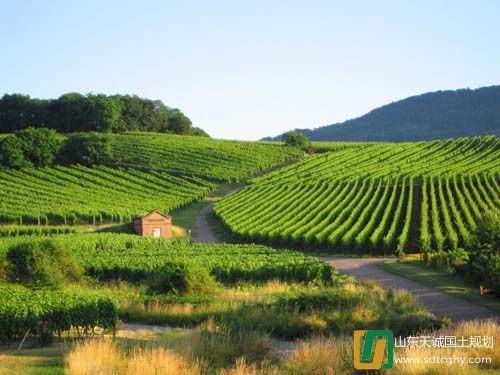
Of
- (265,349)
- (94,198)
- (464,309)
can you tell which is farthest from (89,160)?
(265,349)

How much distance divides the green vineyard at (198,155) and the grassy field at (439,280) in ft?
160

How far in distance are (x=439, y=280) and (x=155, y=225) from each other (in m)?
31.3

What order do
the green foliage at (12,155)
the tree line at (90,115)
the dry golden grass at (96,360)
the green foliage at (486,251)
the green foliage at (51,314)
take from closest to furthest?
the dry golden grass at (96,360) → the green foliage at (51,314) → the green foliage at (486,251) → the green foliage at (12,155) → the tree line at (90,115)

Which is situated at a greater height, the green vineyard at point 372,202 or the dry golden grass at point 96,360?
the green vineyard at point 372,202

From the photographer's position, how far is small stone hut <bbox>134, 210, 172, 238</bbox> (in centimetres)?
5628

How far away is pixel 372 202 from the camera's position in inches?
2290

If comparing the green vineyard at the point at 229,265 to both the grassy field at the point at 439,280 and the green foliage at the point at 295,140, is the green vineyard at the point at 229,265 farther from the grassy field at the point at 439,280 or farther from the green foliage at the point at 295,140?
the green foliage at the point at 295,140

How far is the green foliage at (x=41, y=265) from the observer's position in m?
26.6

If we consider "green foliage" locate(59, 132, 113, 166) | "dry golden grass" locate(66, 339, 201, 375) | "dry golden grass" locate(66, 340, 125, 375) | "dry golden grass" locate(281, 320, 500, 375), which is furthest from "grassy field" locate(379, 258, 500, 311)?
"green foliage" locate(59, 132, 113, 166)

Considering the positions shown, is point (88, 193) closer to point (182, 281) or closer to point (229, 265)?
point (229, 265)

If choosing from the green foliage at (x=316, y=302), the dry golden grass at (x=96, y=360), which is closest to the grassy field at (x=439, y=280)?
the green foliage at (x=316, y=302)

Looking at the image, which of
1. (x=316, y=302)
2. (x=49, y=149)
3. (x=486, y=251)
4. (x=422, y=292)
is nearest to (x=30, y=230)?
(x=49, y=149)

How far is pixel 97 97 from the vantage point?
389 ft

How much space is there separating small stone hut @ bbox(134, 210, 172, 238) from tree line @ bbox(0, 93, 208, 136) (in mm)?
61071
